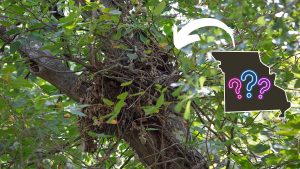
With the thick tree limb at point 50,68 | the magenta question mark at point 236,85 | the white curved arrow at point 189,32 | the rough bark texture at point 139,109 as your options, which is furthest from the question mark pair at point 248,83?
the thick tree limb at point 50,68

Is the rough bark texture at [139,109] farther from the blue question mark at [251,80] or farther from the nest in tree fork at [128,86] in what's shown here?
the blue question mark at [251,80]

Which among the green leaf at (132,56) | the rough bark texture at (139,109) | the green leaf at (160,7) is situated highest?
the green leaf at (160,7)

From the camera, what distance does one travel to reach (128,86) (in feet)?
5.68

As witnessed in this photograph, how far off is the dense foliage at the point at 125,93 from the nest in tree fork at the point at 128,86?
0.02m

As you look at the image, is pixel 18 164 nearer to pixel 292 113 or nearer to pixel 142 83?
pixel 142 83

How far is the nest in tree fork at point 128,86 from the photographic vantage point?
1705 millimetres

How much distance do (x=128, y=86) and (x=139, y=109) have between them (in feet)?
0.27

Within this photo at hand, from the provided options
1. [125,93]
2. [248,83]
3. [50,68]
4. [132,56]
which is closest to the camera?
[248,83]

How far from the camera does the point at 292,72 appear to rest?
154cm

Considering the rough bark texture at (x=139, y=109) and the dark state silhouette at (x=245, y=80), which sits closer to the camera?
the dark state silhouette at (x=245, y=80)

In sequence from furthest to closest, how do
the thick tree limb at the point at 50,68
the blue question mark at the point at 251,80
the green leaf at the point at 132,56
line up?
1. the thick tree limb at the point at 50,68
2. the green leaf at the point at 132,56
3. the blue question mark at the point at 251,80

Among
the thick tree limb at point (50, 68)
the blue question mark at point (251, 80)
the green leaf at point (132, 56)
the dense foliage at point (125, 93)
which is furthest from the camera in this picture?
the thick tree limb at point (50, 68)

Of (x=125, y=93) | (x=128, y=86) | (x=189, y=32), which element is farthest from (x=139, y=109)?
(x=189, y=32)

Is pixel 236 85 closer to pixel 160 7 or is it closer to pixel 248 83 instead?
pixel 248 83
